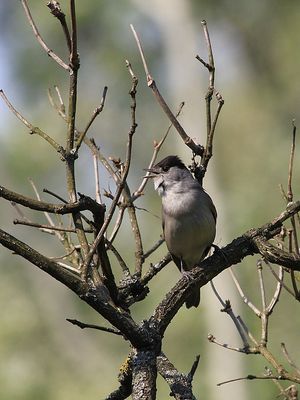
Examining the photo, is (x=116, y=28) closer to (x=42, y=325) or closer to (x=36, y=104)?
(x=36, y=104)

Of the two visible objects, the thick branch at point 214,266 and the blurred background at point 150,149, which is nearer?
the thick branch at point 214,266

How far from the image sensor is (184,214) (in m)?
5.37

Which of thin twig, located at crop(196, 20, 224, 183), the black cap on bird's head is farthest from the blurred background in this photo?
thin twig, located at crop(196, 20, 224, 183)

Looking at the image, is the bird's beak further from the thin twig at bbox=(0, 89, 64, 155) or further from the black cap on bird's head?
the thin twig at bbox=(0, 89, 64, 155)

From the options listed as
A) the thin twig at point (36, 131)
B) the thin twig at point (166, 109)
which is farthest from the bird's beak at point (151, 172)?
the thin twig at point (36, 131)

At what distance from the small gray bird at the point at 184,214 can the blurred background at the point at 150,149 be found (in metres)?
8.73

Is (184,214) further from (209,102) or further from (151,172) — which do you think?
(209,102)

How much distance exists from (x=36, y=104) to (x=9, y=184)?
8.36ft

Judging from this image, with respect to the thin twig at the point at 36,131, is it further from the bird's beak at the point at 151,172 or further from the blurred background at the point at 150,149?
the blurred background at the point at 150,149

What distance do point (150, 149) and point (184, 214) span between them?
16.8 m

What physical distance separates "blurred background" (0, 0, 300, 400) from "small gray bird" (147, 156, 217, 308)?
8.73 metres

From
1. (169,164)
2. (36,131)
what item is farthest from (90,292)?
(169,164)

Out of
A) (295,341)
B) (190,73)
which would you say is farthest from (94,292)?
(190,73)

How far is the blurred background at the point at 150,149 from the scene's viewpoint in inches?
632
